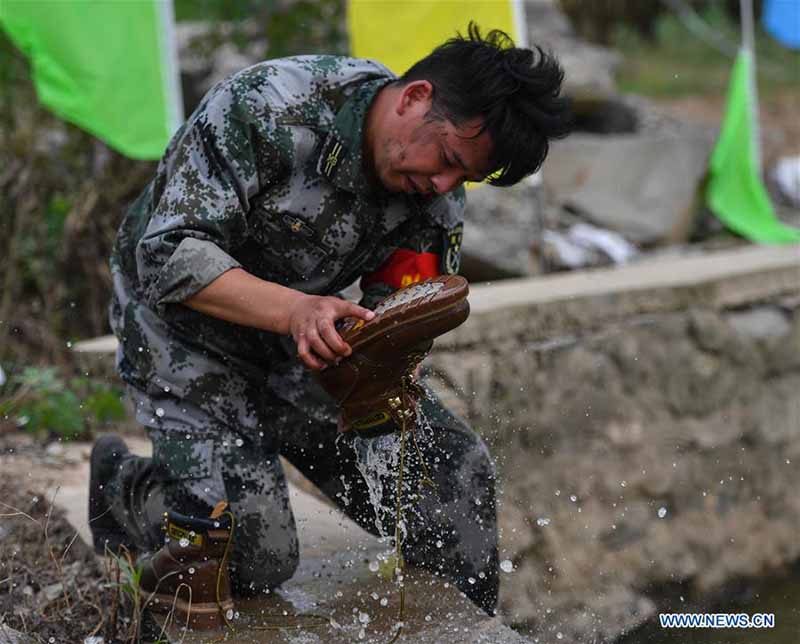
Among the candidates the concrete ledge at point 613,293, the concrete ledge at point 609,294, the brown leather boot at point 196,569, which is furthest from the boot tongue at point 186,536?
the concrete ledge at point 613,293

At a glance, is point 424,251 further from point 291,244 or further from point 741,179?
point 741,179

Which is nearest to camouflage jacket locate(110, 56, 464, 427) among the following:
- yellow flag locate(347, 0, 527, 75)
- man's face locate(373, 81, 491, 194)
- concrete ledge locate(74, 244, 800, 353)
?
man's face locate(373, 81, 491, 194)

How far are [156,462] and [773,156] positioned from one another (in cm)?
740

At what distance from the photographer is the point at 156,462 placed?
2.83 meters

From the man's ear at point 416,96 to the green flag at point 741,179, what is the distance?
4.75m

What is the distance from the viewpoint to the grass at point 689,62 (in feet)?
38.2

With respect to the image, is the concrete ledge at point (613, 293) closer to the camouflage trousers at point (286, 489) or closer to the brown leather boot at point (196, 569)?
the camouflage trousers at point (286, 489)

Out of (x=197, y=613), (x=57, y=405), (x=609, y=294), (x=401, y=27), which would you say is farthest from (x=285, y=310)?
(x=401, y=27)

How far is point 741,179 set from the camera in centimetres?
718

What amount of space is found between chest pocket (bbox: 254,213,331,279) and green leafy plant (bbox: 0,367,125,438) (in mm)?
1611

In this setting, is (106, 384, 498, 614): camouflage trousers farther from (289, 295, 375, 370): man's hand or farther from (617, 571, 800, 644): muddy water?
(617, 571, 800, 644): muddy water

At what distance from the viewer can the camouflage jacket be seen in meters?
2.53

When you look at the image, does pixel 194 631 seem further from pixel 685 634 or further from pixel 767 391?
pixel 767 391

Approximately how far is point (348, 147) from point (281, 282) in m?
0.38
